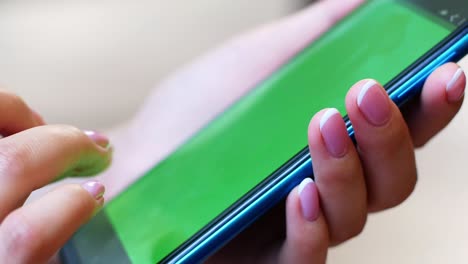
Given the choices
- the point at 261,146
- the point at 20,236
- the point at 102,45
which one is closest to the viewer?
the point at 20,236

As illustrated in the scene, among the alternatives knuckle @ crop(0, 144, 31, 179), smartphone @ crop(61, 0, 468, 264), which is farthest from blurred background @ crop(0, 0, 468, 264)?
knuckle @ crop(0, 144, 31, 179)

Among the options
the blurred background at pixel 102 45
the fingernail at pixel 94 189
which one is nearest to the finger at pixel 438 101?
the fingernail at pixel 94 189

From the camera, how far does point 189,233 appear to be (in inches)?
13.1

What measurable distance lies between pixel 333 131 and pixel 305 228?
6 cm

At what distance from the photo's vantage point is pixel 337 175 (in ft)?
1.02

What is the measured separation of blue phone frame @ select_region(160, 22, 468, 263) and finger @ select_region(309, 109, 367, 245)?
0.01 meters

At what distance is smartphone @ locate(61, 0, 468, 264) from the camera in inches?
12.5

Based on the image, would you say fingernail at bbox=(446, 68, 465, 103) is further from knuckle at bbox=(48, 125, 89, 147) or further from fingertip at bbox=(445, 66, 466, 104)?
knuckle at bbox=(48, 125, 89, 147)

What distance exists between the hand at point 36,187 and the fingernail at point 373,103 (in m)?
0.13

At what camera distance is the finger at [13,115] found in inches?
12.6

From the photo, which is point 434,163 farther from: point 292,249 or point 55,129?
point 55,129

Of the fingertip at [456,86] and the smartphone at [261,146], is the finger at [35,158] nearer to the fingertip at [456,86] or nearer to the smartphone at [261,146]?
the smartphone at [261,146]

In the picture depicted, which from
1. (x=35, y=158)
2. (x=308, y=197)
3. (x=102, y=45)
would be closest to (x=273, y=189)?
(x=308, y=197)

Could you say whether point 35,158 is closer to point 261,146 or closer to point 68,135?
point 68,135
